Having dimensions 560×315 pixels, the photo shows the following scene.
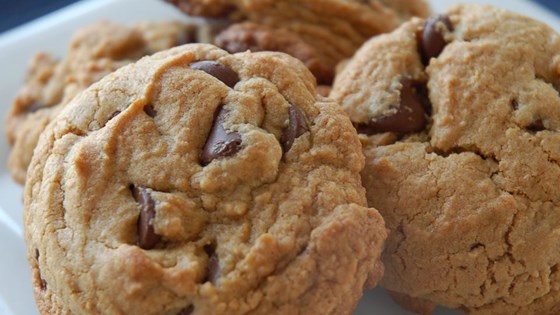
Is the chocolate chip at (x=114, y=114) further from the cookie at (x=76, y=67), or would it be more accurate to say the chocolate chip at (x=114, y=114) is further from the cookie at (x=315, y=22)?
the cookie at (x=315, y=22)

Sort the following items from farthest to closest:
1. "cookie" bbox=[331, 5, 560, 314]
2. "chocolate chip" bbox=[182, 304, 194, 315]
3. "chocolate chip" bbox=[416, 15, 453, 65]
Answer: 1. "chocolate chip" bbox=[416, 15, 453, 65]
2. "cookie" bbox=[331, 5, 560, 314]
3. "chocolate chip" bbox=[182, 304, 194, 315]

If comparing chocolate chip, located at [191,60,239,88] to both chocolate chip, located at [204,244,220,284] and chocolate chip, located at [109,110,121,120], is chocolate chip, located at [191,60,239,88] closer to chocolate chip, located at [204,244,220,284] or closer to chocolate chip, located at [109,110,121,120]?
chocolate chip, located at [109,110,121,120]

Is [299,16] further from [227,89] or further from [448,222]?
[448,222]

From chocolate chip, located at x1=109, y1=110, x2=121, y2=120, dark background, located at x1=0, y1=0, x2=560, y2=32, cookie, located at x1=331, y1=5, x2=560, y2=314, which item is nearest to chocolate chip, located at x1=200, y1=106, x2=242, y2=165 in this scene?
chocolate chip, located at x1=109, y1=110, x2=121, y2=120

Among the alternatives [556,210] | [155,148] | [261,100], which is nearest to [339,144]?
[261,100]

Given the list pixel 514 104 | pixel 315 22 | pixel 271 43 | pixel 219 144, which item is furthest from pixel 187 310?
pixel 315 22

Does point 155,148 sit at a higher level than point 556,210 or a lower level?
higher
